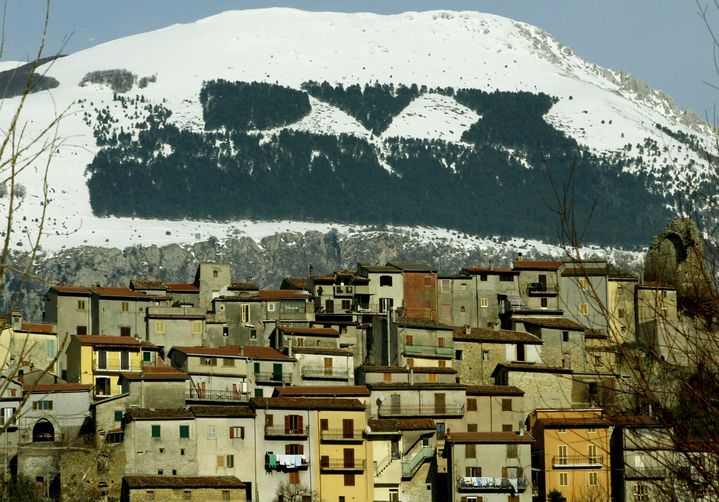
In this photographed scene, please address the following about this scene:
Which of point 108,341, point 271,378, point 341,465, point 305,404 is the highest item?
point 108,341

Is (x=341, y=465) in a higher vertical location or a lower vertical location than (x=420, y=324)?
lower

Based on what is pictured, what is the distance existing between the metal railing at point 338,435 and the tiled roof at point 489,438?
3.66 meters

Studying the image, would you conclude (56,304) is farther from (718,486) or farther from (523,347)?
(718,486)

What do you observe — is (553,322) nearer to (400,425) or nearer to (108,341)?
(400,425)

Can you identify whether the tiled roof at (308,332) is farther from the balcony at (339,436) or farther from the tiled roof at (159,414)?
the tiled roof at (159,414)

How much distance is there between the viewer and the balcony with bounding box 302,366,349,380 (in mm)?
78812

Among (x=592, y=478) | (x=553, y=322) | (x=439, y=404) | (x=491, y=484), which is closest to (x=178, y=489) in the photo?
(x=491, y=484)

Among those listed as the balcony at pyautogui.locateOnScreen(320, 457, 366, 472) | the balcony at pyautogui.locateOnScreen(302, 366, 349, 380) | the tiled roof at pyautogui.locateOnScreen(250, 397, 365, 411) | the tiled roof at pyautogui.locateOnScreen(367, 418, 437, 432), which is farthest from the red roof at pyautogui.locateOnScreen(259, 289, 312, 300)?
the balcony at pyautogui.locateOnScreen(320, 457, 366, 472)

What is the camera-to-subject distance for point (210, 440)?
223 ft

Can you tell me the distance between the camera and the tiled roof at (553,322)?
85600 millimetres

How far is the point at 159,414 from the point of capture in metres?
66.9

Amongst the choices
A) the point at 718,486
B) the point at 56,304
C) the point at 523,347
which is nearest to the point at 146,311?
the point at 56,304

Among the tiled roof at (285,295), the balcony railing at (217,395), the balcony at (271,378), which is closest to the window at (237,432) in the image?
the balcony railing at (217,395)

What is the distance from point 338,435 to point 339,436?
8 centimetres
